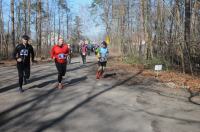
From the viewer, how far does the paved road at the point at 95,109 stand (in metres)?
8.33

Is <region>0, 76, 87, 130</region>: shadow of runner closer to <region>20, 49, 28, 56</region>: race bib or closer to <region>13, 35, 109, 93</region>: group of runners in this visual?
<region>13, 35, 109, 93</region>: group of runners

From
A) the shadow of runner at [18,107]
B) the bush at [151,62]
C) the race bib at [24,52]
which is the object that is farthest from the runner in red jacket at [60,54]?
the bush at [151,62]

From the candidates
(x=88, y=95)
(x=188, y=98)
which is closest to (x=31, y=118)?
(x=88, y=95)

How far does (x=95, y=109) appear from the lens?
401 inches

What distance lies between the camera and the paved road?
833 centimetres

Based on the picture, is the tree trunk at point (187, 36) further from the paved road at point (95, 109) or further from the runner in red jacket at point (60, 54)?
the runner in red jacket at point (60, 54)

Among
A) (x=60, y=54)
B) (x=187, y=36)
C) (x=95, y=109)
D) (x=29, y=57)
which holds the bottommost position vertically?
(x=95, y=109)

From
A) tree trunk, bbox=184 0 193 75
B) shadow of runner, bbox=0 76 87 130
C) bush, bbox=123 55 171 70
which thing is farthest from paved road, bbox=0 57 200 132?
bush, bbox=123 55 171 70

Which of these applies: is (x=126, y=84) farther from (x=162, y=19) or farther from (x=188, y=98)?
(x=162, y=19)

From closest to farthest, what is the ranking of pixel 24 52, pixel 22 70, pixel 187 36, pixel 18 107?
pixel 18 107, pixel 22 70, pixel 24 52, pixel 187 36

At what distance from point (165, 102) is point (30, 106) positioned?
14.1 ft

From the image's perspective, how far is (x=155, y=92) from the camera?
14109 mm

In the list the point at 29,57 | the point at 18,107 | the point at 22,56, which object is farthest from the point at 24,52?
the point at 18,107

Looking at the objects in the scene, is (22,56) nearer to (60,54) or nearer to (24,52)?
(24,52)
